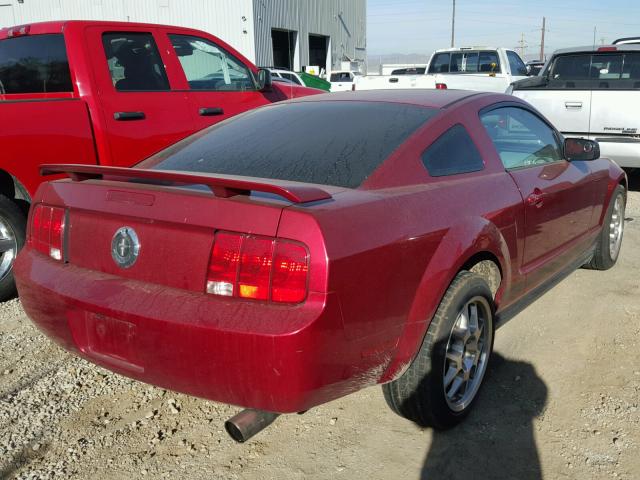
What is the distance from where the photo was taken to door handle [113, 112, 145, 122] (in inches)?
198

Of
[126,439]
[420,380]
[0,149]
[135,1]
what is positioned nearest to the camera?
[420,380]

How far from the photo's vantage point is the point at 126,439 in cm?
284

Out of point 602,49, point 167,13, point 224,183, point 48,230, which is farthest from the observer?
point 167,13

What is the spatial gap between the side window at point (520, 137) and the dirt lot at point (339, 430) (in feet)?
3.70

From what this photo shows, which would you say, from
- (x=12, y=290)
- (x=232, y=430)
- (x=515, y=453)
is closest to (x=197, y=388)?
(x=232, y=430)

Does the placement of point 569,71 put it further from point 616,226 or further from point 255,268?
point 255,268

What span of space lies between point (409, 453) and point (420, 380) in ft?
1.12

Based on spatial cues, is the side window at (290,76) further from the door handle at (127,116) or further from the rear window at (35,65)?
the door handle at (127,116)

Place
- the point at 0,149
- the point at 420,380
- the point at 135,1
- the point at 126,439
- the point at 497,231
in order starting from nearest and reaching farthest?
1. the point at 420,380
2. the point at 126,439
3. the point at 497,231
4. the point at 0,149
5. the point at 135,1

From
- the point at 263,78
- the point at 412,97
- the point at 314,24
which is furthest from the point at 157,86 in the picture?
the point at 314,24

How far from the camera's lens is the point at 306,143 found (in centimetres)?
299

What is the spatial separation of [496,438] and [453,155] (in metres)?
1.32

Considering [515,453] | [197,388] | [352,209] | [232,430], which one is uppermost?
[352,209]

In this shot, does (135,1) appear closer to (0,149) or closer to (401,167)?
(0,149)
